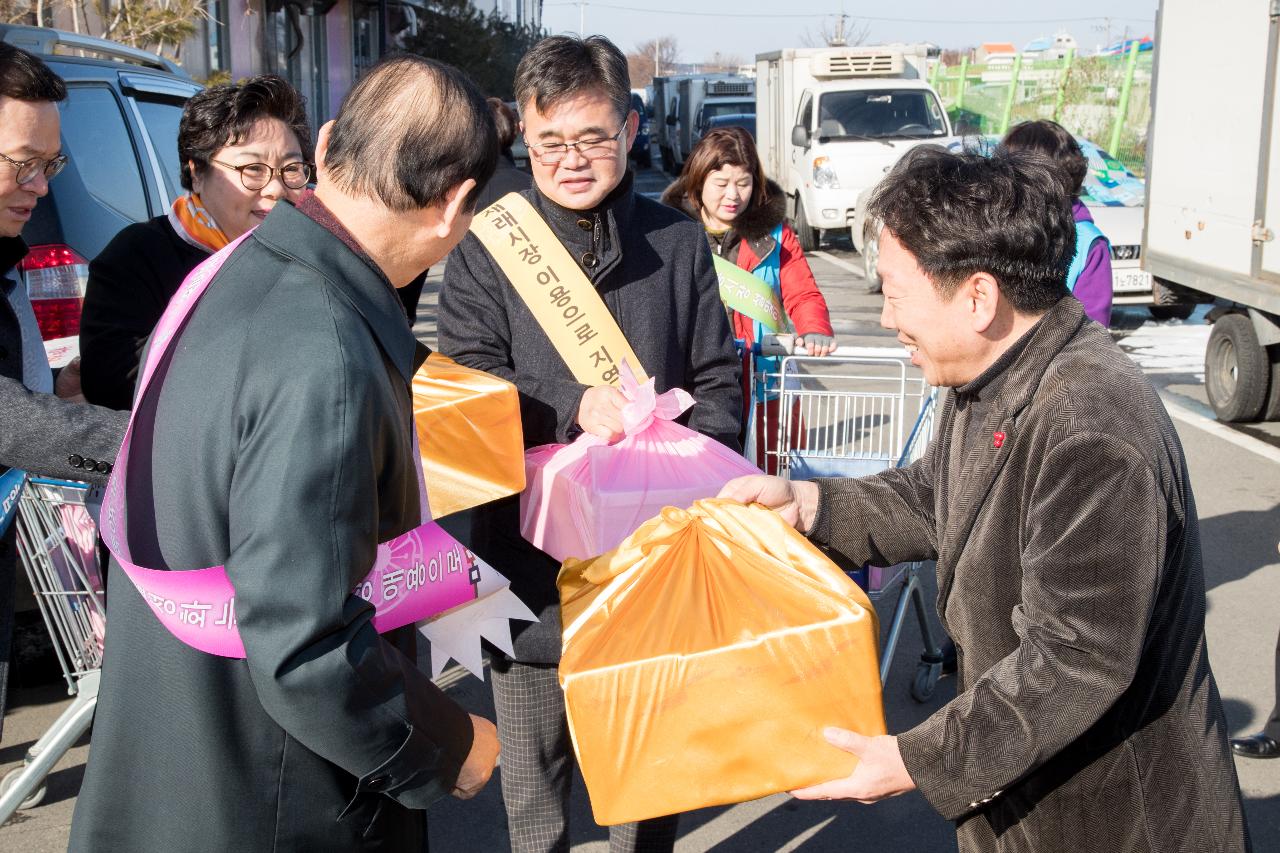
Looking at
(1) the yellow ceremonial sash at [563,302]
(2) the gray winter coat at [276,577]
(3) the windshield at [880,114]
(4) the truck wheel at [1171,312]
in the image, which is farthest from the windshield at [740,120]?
(2) the gray winter coat at [276,577]

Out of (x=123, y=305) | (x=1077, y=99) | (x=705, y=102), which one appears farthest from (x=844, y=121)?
(x=123, y=305)

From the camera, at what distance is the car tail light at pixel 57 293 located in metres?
4.45

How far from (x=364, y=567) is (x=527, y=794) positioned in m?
1.42

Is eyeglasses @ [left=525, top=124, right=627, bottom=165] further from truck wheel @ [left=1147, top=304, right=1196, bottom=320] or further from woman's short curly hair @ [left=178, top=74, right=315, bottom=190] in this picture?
truck wheel @ [left=1147, top=304, right=1196, bottom=320]

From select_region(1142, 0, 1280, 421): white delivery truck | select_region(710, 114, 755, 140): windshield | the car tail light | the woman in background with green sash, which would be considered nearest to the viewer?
the car tail light

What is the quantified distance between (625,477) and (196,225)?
56.4 inches

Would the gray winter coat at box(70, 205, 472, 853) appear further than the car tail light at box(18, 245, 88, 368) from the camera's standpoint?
No

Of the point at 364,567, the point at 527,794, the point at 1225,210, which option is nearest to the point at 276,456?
the point at 364,567

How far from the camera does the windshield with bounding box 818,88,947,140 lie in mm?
17156

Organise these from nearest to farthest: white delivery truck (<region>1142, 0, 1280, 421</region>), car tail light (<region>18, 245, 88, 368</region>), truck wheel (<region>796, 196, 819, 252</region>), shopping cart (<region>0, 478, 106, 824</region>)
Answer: shopping cart (<region>0, 478, 106, 824</region>) < car tail light (<region>18, 245, 88, 368</region>) < white delivery truck (<region>1142, 0, 1280, 421</region>) < truck wheel (<region>796, 196, 819, 252</region>)

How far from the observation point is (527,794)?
2801 mm

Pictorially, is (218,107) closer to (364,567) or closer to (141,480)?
(141,480)

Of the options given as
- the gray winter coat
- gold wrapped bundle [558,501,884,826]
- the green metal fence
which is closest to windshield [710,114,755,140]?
the green metal fence

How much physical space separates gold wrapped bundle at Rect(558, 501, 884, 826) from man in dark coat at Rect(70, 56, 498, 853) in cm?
23
